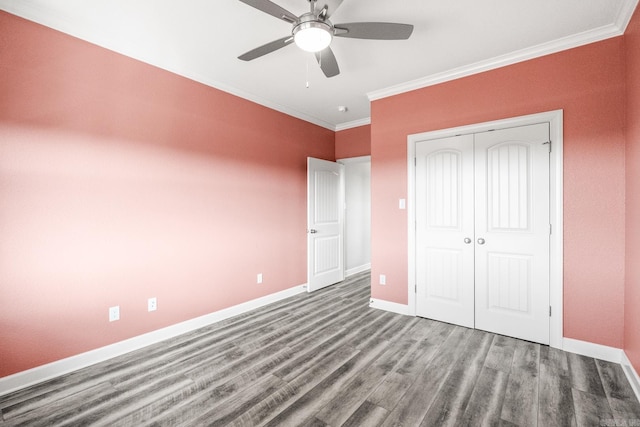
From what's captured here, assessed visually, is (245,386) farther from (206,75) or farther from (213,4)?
(206,75)

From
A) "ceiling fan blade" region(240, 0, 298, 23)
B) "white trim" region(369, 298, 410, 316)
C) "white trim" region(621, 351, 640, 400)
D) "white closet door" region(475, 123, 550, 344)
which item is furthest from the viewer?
"white trim" region(369, 298, 410, 316)

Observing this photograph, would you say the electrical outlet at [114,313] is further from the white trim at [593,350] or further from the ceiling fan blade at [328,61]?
the white trim at [593,350]

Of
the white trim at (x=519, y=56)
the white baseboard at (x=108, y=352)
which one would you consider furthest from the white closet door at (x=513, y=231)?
the white baseboard at (x=108, y=352)

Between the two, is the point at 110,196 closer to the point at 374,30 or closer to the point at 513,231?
the point at 374,30

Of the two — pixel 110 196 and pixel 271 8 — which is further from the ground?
pixel 271 8

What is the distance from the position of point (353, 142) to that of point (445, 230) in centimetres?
240

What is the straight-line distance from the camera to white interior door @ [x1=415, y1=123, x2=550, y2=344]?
8.76 ft

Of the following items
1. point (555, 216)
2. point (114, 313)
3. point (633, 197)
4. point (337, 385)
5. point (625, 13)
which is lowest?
point (337, 385)

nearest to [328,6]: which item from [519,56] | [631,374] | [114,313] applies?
[519,56]

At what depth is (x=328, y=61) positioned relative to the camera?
2.21 metres

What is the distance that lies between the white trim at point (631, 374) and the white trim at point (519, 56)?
2.56 meters

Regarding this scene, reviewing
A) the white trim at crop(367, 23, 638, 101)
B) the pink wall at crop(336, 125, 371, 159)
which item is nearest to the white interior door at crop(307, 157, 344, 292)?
the pink wall at crop(336, 125, 371, 159)

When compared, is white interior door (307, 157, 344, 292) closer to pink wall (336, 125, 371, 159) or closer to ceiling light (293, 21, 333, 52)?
pink wall (336, 125, 371, 159)

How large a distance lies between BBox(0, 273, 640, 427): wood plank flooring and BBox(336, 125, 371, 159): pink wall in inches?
115
